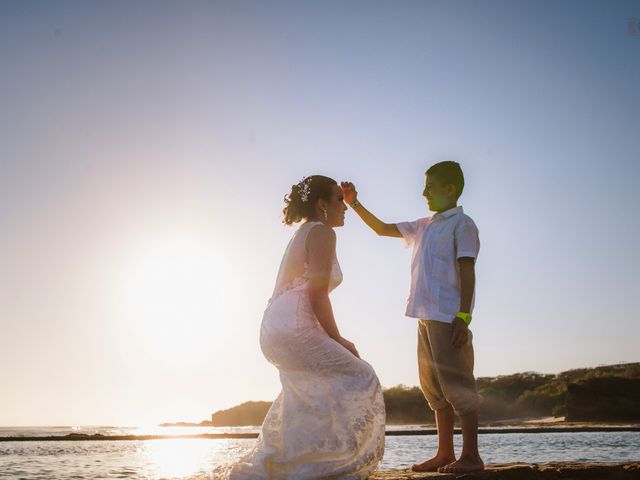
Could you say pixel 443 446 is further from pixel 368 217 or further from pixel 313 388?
pixel 368 217

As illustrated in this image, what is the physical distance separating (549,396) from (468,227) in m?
64.9

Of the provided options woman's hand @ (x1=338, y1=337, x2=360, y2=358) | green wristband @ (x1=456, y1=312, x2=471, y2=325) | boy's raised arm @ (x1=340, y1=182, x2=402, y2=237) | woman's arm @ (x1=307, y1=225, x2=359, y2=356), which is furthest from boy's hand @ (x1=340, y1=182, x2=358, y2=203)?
woman's hand @ (x1=338, y1=337, x2=360, y2=358)

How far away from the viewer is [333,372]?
15.5 feet

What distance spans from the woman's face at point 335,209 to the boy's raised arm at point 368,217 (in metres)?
0.85

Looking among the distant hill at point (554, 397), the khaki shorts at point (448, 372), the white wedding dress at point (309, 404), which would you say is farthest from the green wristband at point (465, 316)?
the distant hill at point (554, 397)

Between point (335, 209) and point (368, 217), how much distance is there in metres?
0.98

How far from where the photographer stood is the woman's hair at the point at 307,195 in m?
5.16

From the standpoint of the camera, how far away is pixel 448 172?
5.72 metres

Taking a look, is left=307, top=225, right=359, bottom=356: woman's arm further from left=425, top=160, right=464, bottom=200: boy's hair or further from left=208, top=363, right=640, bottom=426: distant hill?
left=208, top=363, right=640, bottom=426: distant hill

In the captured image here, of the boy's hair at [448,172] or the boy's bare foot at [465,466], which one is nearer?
the boy's bare foot at [465,466]

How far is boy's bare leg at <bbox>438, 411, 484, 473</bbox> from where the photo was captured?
4.88m

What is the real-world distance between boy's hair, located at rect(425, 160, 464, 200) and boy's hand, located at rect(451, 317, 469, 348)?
129 centimetres

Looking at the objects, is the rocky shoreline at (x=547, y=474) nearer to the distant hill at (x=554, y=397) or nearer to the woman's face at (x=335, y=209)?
the woman's face at (x=335, y=209)

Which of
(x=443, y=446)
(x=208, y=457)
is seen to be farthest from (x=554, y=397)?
(x=443, y=446)
